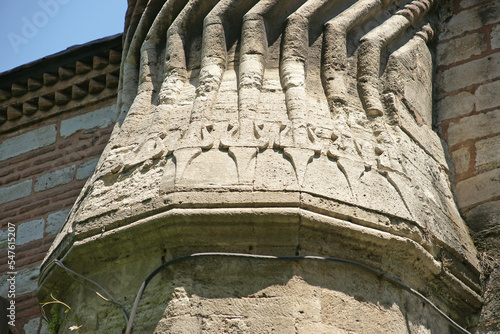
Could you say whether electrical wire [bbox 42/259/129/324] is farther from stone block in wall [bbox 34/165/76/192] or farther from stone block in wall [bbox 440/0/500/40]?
stone block in wall [bbox 440/0/500/40]

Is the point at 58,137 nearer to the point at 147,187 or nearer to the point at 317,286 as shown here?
the point at 147,187

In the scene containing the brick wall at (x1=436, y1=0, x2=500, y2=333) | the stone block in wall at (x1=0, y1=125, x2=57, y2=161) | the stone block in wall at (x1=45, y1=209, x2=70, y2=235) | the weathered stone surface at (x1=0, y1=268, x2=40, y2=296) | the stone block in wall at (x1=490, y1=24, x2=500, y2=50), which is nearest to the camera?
the brick wall at (x1=436, y1=0, x2=500, y2=333)

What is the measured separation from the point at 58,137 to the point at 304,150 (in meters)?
2.75

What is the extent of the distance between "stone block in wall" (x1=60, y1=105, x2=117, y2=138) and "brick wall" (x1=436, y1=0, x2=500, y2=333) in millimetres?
2304

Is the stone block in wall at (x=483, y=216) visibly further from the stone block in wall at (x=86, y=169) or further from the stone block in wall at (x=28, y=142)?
the stone block in wall at (x=28, y=142)

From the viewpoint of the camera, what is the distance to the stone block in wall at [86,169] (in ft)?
17.1

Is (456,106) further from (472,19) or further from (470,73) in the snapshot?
(472,19)

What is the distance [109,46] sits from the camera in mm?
5488

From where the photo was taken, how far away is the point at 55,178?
5.34m

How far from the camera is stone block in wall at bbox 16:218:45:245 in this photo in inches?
201

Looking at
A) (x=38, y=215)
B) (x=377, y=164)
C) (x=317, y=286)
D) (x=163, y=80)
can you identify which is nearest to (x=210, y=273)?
(x=317, y=286)

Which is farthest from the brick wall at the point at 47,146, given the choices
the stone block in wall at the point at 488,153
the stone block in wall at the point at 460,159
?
the stone block in wall at the point at 488,153

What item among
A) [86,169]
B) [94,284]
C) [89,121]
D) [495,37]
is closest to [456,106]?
[495,37]

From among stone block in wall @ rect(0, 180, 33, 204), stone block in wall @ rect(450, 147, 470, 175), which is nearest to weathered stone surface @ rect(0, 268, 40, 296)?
stone block in wall @ rect(0, 180, 33, 204)
